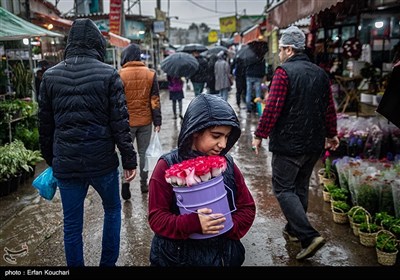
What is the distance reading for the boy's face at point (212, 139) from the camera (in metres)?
2.12

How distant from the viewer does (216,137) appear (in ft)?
6.97

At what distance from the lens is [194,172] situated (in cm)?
185

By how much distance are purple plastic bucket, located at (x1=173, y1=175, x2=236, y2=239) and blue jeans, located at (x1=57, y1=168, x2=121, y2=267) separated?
4.82ft

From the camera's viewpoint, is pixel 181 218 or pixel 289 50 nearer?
pixel 181 218

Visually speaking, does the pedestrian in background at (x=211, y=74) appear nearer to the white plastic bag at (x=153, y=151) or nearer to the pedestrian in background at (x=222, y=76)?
the pedestrian in background at (x=222, y=76)

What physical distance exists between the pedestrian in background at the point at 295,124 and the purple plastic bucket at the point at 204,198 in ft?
6.28

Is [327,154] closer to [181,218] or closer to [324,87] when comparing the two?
[324,87]

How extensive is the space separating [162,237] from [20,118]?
21.4 feet

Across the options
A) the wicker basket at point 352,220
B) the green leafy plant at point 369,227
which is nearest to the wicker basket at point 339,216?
the wicker basket at point 352,220

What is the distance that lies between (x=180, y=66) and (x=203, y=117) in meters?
9.53

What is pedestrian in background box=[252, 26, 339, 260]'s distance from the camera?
3.69 meters

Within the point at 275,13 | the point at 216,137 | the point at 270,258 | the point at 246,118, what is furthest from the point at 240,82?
the point at 216,137

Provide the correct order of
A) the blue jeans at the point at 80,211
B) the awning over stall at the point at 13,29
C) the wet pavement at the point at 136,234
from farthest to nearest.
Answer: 1. the awning over stall at the point at 13,29
2. the wet pavement at the point at 136,234
3. the blue jeans at the point at 80,211

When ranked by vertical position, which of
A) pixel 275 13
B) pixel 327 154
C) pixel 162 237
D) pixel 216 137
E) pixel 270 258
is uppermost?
pixel 275 13
